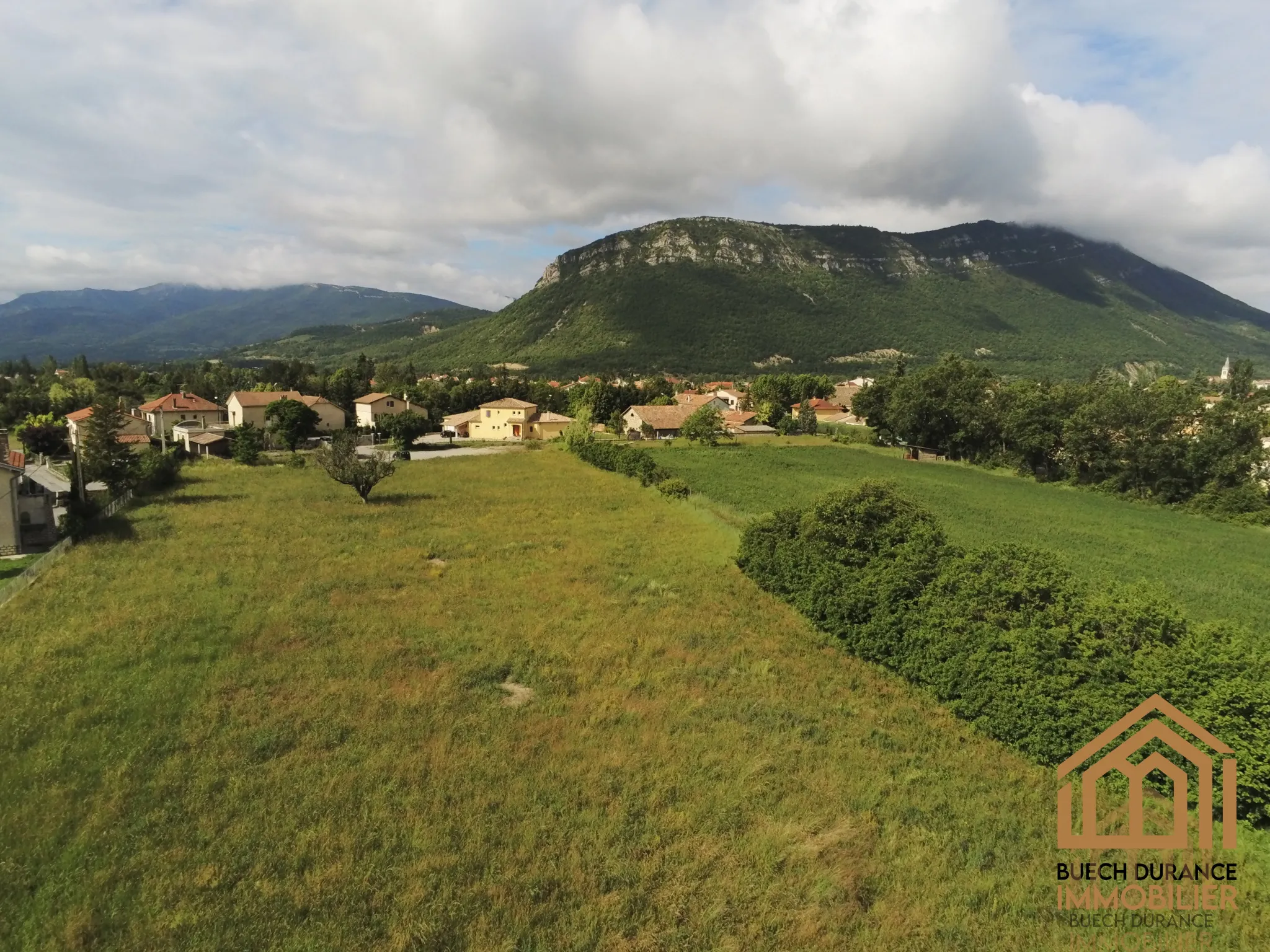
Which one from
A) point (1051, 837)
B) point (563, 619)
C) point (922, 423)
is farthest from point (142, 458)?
point (922, 423)

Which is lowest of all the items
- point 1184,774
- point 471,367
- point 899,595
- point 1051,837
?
point 1051,837

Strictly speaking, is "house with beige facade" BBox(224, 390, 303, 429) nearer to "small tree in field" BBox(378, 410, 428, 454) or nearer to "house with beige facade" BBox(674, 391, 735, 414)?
"small tree in field" BBox(378, 410, 428, 454)

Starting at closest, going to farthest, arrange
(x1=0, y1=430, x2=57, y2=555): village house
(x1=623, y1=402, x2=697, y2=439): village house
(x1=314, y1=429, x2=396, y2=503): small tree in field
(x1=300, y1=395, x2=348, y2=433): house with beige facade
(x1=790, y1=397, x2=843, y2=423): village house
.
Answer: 1. (x1=0, y1=430, x2=57, y2=555): village house
2. (x1=314, y1=429, x2=396, y2=503): small tree in field
3. (x1=300, y1=395, x2=348, y2=433): house with beige facade
4. (x1=623, y1=402, x2=697, y2=439): village house
5. (x1=790, y1=397, x2=843, y2=423): village house

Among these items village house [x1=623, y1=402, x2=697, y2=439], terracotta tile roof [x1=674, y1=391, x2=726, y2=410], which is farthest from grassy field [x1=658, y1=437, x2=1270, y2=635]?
terracotta tile roof [x1=674, y1=391, x2=726, y2=410]

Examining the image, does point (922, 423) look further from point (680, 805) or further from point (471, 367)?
point (471, 367)

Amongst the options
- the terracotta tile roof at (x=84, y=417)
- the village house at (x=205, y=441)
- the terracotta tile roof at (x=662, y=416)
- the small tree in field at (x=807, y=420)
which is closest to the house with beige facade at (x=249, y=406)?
the village house at (x=205, y=441)

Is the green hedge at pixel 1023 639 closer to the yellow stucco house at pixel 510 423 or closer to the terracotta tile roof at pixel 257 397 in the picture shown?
the yellow stucco house at pixel 510 423
